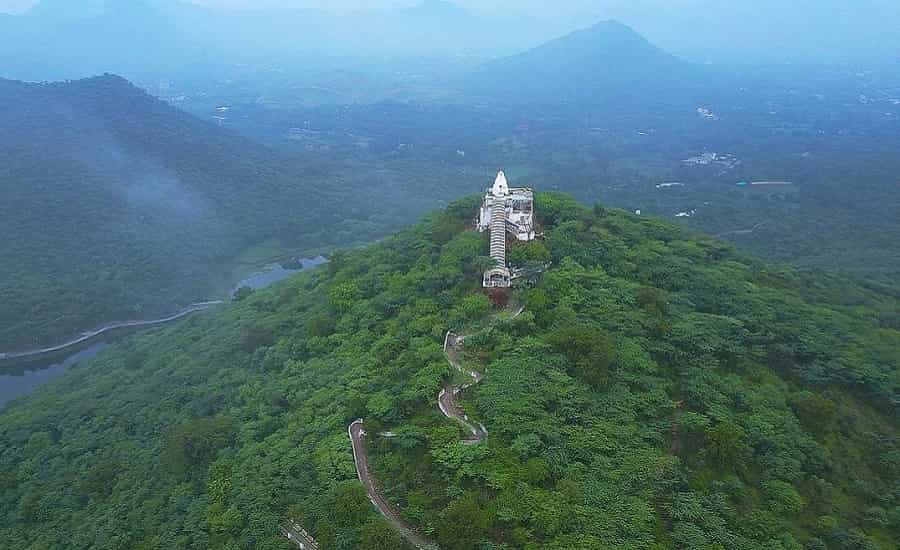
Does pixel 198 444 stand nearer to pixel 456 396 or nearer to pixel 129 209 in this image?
pixel 456 396

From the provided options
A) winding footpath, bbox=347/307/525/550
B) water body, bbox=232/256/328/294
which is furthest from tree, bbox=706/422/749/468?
water body, bbox=232/256/328/294

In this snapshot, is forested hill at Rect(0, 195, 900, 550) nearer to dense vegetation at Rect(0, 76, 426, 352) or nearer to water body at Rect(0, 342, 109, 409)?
water body at Rect(0, 342, 109, 409)

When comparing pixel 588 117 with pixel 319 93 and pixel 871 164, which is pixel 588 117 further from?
pixel 319 93

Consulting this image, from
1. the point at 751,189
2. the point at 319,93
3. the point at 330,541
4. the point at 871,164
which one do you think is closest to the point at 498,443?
the point at 330,541

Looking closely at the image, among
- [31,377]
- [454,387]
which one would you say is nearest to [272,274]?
[31,377]

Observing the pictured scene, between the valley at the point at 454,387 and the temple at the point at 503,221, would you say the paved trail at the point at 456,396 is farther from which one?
the temple at the point at 503,221

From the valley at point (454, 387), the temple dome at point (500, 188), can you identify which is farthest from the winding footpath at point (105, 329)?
the temple dome at point (500, 188)
